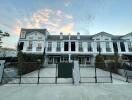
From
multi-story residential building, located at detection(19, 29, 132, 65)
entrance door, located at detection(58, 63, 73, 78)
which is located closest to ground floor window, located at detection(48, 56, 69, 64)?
multi-story residential building, located at detection(19, 29, 132, 65)

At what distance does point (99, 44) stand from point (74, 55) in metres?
7.23

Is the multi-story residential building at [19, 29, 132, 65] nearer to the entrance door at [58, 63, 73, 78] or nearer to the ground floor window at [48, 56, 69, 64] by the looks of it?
the ground floor window at [48, 56, 69, 64]

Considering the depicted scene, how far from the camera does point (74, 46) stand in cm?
2716

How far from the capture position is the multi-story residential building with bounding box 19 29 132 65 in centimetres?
2645

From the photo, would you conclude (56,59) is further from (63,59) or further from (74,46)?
(74,46)

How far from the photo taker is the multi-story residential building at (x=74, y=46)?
26447 mm

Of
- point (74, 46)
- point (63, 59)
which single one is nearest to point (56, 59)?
point (63, 59)

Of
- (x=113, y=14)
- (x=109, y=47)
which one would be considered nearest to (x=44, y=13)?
(x=113, y=14)

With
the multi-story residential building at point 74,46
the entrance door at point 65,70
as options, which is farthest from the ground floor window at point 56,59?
the entrance door at point 65,70

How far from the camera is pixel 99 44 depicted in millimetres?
27203

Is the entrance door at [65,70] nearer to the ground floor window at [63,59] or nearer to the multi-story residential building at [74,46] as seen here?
the multi-story residential building at [74,46]

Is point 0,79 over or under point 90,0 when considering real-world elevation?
under

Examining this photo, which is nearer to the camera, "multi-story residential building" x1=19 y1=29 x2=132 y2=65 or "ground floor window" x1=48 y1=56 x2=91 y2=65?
"multi-story residential building" x1=19 y1=29 x2=132 y2=65

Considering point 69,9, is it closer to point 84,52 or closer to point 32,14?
point 32,14
